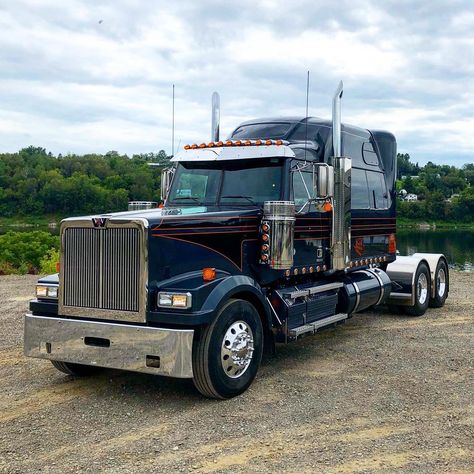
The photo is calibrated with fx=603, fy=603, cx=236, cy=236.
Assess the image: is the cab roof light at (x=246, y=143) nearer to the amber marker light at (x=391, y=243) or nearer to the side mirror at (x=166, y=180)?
the side mirror at (x=166, y=180)

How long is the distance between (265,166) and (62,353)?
3283 mm

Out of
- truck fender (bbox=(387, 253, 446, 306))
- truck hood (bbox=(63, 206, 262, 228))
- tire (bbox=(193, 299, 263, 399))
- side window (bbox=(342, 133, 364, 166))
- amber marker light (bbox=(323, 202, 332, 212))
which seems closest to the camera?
tire (bbox=(193, 299, 263, 399))

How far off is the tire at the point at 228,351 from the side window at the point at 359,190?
3493 mm

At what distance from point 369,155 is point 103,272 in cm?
572

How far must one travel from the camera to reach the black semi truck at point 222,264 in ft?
19.1

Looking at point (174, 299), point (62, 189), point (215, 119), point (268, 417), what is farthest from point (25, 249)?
point (62, 189)

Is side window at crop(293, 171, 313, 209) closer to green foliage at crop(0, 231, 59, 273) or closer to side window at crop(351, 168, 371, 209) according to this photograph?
side window at crop(351, 168, 371, 209)

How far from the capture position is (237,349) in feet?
20.4

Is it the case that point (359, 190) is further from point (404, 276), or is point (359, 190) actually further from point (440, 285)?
point (440, 285)

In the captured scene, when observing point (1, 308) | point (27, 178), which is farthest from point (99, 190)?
point (1, 308)

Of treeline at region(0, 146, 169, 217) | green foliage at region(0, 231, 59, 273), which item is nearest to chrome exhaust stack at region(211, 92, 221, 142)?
green foliage at region(0, 231, 59, 273)

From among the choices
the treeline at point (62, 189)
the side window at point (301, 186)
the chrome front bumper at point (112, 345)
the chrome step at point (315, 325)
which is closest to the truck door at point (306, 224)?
the side window at point (301, 186)

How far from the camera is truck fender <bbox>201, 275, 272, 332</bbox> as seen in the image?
5.93 meters

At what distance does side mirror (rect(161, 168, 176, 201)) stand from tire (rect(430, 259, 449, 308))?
5.98 metres
